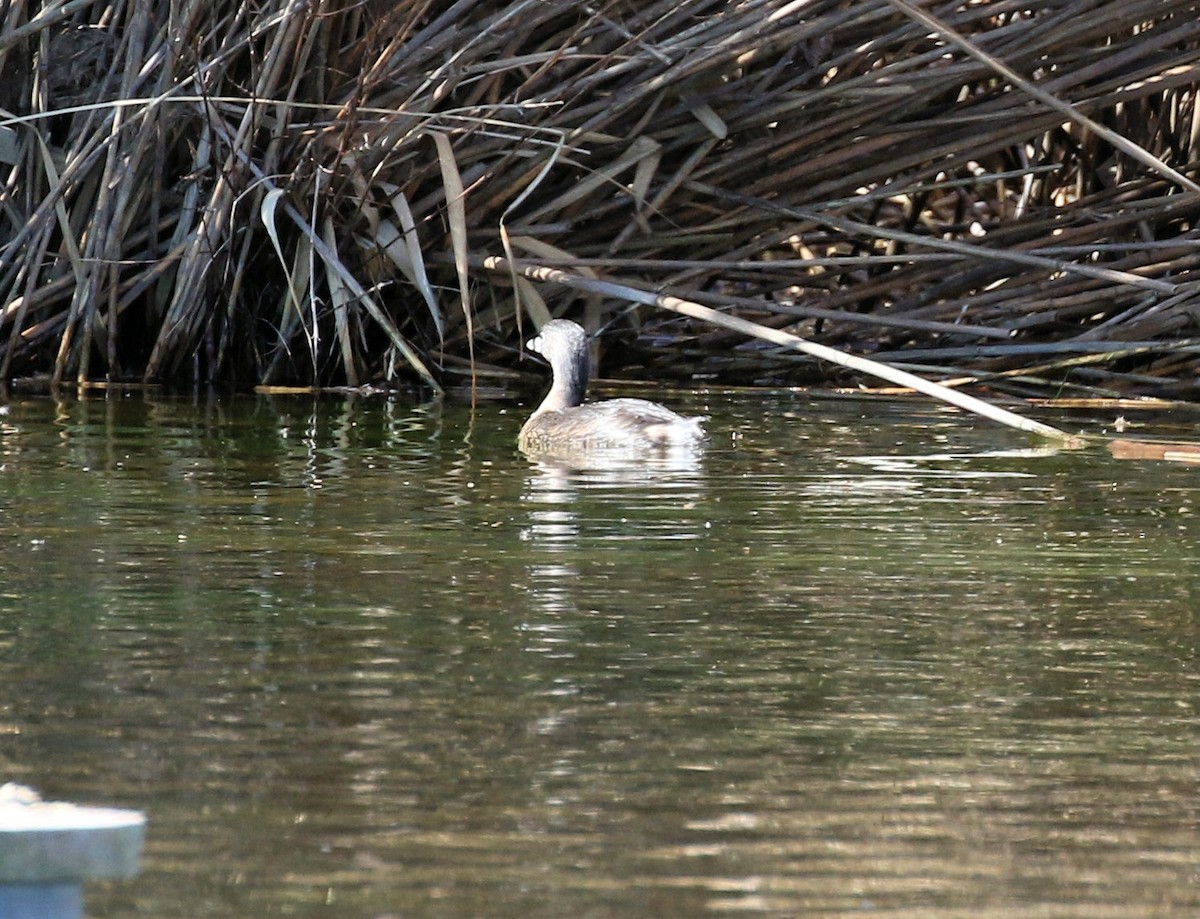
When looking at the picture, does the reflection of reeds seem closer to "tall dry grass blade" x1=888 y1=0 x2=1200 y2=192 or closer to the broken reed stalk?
"tall dry grass blade" x1=888 y1=0 x2=1200 y2=192

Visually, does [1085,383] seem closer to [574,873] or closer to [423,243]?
[423,243]

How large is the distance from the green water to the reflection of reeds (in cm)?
253

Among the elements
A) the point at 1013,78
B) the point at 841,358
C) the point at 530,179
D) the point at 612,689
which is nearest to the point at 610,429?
the point at 841,358

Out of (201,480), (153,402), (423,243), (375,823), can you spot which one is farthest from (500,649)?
(423,243)

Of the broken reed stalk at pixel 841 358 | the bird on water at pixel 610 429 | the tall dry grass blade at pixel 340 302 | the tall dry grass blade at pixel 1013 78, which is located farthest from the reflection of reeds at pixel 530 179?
the bird on water at pixel 610 429

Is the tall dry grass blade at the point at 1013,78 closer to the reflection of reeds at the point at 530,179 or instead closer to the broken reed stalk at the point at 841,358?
the reflection of reeds at the point at 530,179

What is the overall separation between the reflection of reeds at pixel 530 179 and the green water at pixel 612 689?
2532mm

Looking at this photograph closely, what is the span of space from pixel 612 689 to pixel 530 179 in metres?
5.53

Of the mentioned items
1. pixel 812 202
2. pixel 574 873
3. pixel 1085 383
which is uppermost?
pixel 812 202

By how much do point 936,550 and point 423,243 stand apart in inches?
182

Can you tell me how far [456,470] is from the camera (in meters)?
6.19

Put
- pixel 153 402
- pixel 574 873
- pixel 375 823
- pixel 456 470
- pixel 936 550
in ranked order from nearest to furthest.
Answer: pixel 574 873
pixel 375 823
pixel 936 550
pixel 456 470
pixel 153 402

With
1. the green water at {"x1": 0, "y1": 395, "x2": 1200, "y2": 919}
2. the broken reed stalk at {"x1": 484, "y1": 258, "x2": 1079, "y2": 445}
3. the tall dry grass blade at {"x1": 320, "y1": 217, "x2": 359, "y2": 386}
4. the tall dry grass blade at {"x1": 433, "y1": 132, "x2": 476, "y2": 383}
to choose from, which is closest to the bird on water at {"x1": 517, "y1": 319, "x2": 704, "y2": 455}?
the broken reed stalk at {"x1": 484, "y1": 258, "x2": 1079, "y2": 445}

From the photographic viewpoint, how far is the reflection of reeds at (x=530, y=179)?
26.7 feet
